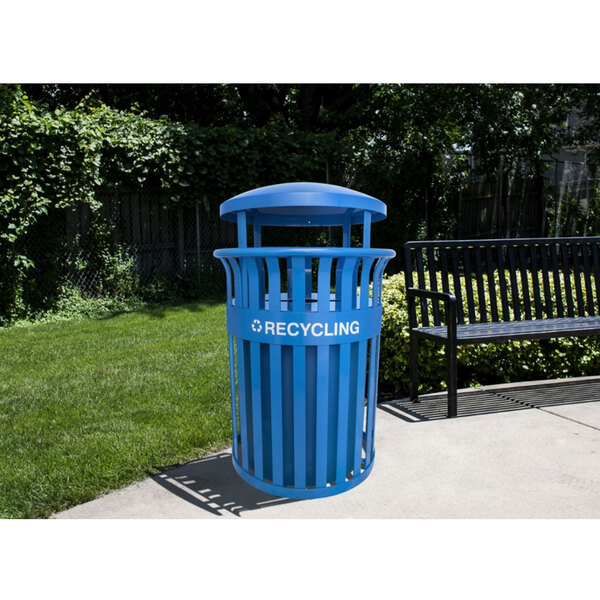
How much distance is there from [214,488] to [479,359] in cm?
257

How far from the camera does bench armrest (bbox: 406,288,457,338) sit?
3.94 metres

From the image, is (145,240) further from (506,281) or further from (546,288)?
(546,288)

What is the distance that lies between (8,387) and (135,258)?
178 inches

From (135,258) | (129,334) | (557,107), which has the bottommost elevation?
(129,334)

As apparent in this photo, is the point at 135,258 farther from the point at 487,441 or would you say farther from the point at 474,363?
the point at 487,441

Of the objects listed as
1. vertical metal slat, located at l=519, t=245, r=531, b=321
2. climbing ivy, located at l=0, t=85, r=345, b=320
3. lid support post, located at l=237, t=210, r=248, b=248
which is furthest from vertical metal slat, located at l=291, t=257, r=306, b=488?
climbing ivy, located at l=0, t=85, r=345, b=320

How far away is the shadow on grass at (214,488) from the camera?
2.84 meters

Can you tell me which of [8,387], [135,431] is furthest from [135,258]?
[135,431]

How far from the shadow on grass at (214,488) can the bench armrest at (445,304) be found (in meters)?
1.73

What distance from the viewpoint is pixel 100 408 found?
165 inches

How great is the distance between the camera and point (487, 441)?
139 inches

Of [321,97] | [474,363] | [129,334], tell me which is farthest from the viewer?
[321,97]

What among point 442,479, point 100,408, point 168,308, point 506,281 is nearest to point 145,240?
point 168,308

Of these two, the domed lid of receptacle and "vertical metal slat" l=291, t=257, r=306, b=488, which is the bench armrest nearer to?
the domed lid of receptacle
